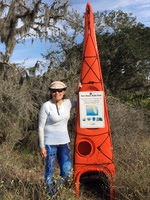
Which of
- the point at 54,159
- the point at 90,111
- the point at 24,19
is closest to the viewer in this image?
the point at 54,159

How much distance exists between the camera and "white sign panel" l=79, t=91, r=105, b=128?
5469 mm

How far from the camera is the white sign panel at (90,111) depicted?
5.47 meters

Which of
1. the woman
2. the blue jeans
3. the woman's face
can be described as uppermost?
the woman's face

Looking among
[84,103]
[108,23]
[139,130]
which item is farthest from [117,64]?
[84,103]

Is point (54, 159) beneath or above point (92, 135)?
beneath

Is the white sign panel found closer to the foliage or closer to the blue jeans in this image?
the blue jeans

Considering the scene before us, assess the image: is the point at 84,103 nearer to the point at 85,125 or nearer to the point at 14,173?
the point at 85,125

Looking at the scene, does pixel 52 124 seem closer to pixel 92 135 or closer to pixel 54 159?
pixel 54 159

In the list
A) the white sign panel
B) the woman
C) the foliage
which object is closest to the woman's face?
the woman

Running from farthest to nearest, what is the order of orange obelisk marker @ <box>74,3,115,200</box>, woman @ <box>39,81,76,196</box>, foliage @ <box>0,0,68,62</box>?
foliage @ <box>0,0,68,62</box>
orange obelisk marker @ <box>74,3,115,200</box>
woman @ <box>39,81,76,196</box>

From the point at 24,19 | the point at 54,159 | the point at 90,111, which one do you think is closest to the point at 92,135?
the point at 90,111

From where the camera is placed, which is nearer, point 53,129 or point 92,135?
point 53,129

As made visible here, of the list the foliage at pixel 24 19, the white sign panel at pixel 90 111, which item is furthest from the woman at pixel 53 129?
the foliage at pixel 24 19

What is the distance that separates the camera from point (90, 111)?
548 cm
